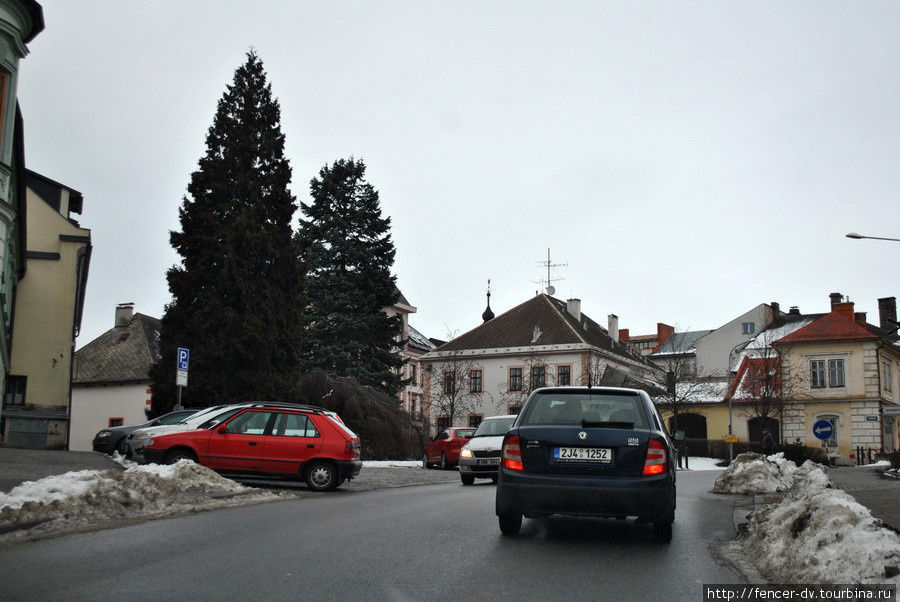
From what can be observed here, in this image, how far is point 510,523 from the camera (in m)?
9.97

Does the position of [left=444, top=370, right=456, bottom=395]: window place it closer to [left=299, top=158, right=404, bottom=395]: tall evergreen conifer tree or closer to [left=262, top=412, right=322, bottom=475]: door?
[left=299, top=158, right=404, bottom=395]: tall evergreen conifer tree

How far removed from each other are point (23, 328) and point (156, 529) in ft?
87.4

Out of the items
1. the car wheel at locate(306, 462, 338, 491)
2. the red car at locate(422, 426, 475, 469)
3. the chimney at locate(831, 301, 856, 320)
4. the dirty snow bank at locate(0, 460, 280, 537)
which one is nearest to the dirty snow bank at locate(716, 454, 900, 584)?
the dirty snow bank at locate(0, 460, 280, 537)

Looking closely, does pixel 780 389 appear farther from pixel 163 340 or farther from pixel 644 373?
pixel 163 340

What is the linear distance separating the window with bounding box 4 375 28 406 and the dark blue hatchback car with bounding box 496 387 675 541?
2759 centimetres

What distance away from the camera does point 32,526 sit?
33.1ft

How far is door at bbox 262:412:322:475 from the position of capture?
17.3 metres

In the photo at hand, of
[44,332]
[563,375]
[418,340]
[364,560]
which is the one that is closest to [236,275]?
[44,332]

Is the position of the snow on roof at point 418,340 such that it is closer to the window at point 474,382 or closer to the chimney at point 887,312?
the window at point 474,382

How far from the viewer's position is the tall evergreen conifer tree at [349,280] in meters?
48.5

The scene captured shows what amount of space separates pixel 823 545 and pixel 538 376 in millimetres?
65833

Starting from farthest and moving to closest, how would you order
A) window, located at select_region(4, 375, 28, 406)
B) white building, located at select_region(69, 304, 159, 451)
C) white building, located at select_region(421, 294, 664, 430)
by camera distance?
white building, located at select_region(421, 294, 664, 430) < white building, located at select_region(69, 304, 159, 451) < window, located at select_region(4, 375, 28, 406)

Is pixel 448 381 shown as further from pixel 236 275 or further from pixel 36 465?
pixel 36 465

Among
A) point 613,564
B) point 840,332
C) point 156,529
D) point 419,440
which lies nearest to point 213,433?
point 156,529
